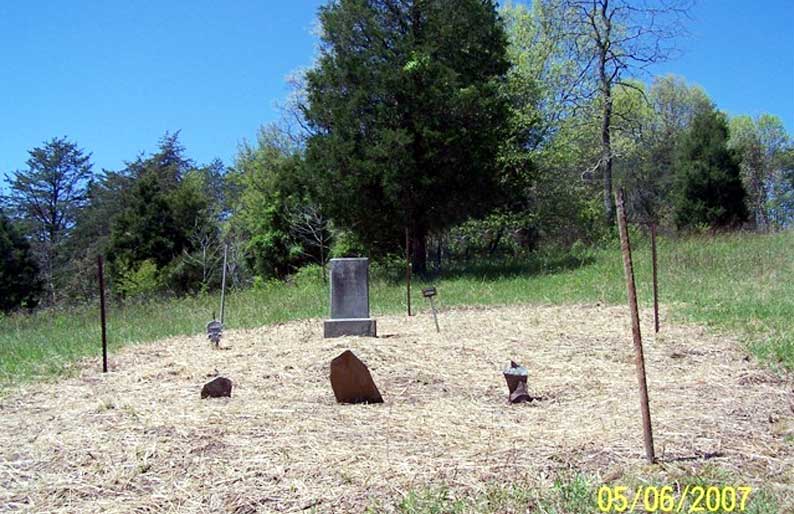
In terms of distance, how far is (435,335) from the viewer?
829 cm

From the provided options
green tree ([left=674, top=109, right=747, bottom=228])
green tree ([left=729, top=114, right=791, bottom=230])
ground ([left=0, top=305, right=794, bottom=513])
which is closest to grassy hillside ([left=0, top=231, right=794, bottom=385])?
ground ([left=0, top=305, right=794, bottom=513])

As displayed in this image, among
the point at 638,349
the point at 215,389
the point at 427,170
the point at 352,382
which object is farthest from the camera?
the point at 427,170

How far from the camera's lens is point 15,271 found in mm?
30531

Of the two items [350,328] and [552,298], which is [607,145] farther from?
[350,328]

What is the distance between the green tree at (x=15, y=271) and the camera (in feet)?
98.3

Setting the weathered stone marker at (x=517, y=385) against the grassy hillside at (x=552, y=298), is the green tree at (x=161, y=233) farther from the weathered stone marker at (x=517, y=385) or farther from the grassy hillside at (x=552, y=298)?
the weathered stone marker at (x=517, y=385)

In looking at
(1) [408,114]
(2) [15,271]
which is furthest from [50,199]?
(1) [408,114]

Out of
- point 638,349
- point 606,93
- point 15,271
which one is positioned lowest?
point 638,349

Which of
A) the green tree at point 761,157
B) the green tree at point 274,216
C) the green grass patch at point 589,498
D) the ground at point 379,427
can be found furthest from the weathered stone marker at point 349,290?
the green tree at point 761,157

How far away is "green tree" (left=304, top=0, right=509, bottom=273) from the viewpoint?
16141 millimetres

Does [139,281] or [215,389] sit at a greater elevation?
[139,281]

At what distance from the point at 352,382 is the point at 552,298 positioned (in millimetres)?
7169

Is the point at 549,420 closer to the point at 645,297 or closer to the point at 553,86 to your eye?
the point at 645,297

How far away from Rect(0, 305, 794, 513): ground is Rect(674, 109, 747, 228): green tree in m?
19.7
